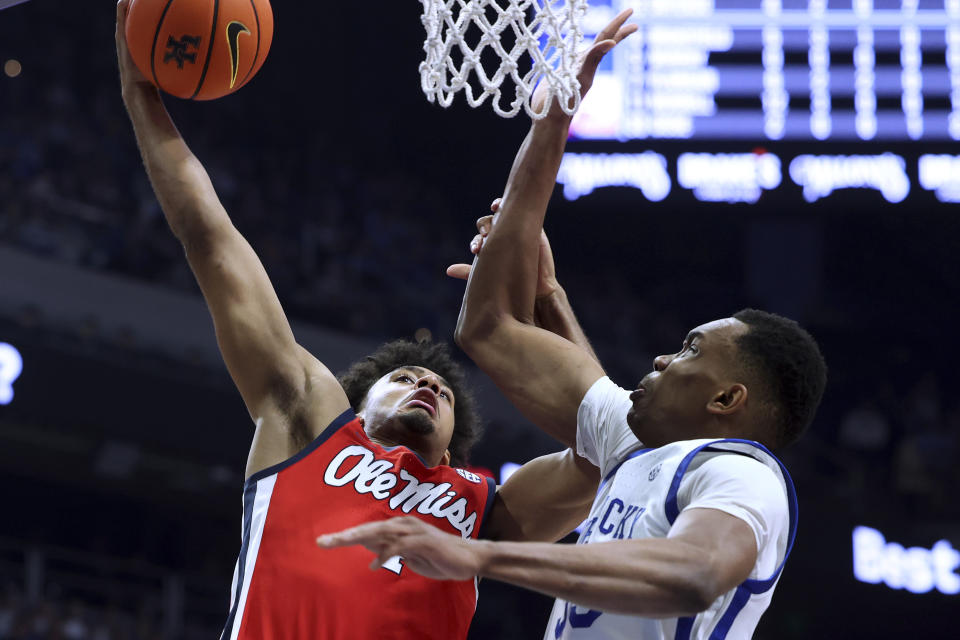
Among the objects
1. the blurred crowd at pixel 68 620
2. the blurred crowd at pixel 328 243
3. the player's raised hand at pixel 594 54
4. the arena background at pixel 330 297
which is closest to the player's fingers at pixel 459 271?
the player's raised hand at pixel 594 54

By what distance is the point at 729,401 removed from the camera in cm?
234

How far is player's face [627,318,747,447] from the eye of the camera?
235 centimetres

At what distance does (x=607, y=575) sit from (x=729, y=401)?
74 cm

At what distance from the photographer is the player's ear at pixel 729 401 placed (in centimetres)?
232

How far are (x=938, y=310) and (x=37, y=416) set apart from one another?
8.76 meters

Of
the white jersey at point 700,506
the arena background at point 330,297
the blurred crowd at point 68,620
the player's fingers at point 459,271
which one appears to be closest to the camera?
the white jersey at point 700,506

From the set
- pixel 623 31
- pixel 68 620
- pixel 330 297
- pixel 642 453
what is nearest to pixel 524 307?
pixel 642 453

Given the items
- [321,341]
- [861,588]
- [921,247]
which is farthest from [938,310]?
[321,341]

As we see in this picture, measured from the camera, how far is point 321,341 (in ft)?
30.6

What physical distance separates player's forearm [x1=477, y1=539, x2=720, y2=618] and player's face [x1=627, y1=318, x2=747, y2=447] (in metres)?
0.63

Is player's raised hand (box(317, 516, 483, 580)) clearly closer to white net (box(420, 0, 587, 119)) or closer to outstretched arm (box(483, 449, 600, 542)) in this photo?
outstretched arm (box(483, 449, 600, 542))

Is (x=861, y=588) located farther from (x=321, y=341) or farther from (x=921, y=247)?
(x=321, y=341)

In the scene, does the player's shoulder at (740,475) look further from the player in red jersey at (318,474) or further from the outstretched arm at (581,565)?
the player in red jersey at (318,474)

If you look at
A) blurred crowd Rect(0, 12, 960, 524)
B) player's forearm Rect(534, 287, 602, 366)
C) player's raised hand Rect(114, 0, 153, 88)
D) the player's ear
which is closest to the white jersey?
the player's ear
